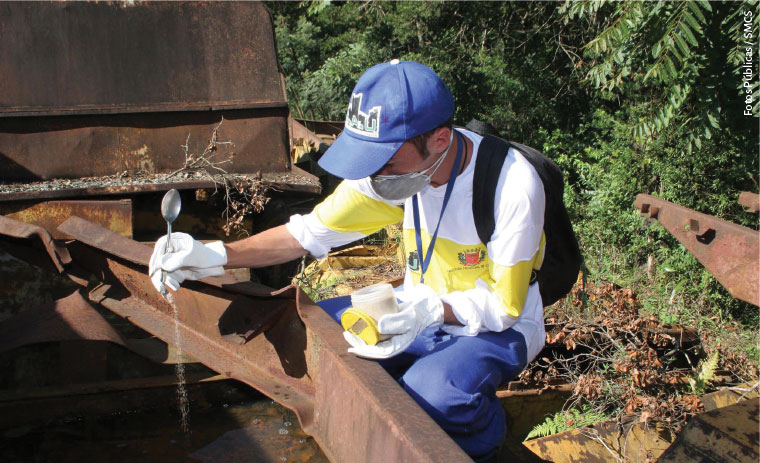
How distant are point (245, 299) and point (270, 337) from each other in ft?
0.61

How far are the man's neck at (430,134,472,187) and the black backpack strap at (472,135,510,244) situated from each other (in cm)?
7

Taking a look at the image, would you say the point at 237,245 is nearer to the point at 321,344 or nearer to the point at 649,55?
the point at 321,344

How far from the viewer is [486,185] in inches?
87.2

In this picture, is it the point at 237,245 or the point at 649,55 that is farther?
the point at 649,55

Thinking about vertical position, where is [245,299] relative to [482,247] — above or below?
below

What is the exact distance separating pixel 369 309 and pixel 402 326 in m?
0.13

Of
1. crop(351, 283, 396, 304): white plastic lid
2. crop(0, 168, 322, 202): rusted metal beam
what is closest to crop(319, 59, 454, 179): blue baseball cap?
crop(351, 283, 396, 304): white plastic lid

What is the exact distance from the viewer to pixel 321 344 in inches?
86.4

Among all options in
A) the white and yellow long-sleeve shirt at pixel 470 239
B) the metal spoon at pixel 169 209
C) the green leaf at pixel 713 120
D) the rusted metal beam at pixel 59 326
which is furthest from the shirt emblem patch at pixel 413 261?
the green leaf at pixel 713 120

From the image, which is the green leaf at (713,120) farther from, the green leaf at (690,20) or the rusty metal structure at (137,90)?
the rusty metal structure at (137,90)

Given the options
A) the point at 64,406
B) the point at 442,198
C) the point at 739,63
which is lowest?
the point at 64,406

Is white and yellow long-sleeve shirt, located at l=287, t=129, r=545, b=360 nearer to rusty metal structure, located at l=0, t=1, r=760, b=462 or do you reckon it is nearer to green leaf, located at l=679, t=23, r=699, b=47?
rusty metal structure, located at l=0, t=1, r=760, b=462

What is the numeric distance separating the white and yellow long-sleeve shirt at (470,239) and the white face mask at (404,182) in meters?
0.10

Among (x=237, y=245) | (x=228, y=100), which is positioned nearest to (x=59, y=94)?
(x=228, y=100)
